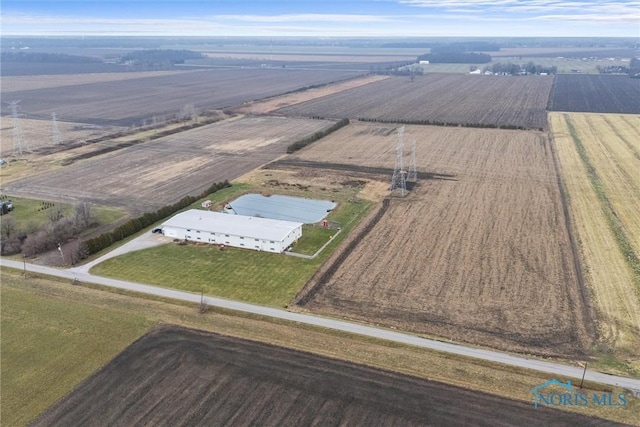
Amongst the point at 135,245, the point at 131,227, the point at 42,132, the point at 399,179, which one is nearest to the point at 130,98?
the point at 42,132

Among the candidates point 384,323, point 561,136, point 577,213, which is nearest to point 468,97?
point 561,136

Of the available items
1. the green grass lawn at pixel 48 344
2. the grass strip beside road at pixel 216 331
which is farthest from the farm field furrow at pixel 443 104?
the green grass lawn at pixel 48 344

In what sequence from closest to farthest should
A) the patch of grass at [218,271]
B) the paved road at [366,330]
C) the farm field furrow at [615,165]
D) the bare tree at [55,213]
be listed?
the paved road at [366,330] < the patch of grass at [218,271] < the bare tree at [55,213] < the farm field furrow at [615,165]

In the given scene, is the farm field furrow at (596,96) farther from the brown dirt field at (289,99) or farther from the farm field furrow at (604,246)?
the brown dirt field at (289,99)

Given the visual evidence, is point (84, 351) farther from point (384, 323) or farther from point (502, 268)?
point (502, 268)

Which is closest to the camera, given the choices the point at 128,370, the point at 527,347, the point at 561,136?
the point at 128,370

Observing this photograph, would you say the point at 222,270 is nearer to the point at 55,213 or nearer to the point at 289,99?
the point at 55,213
